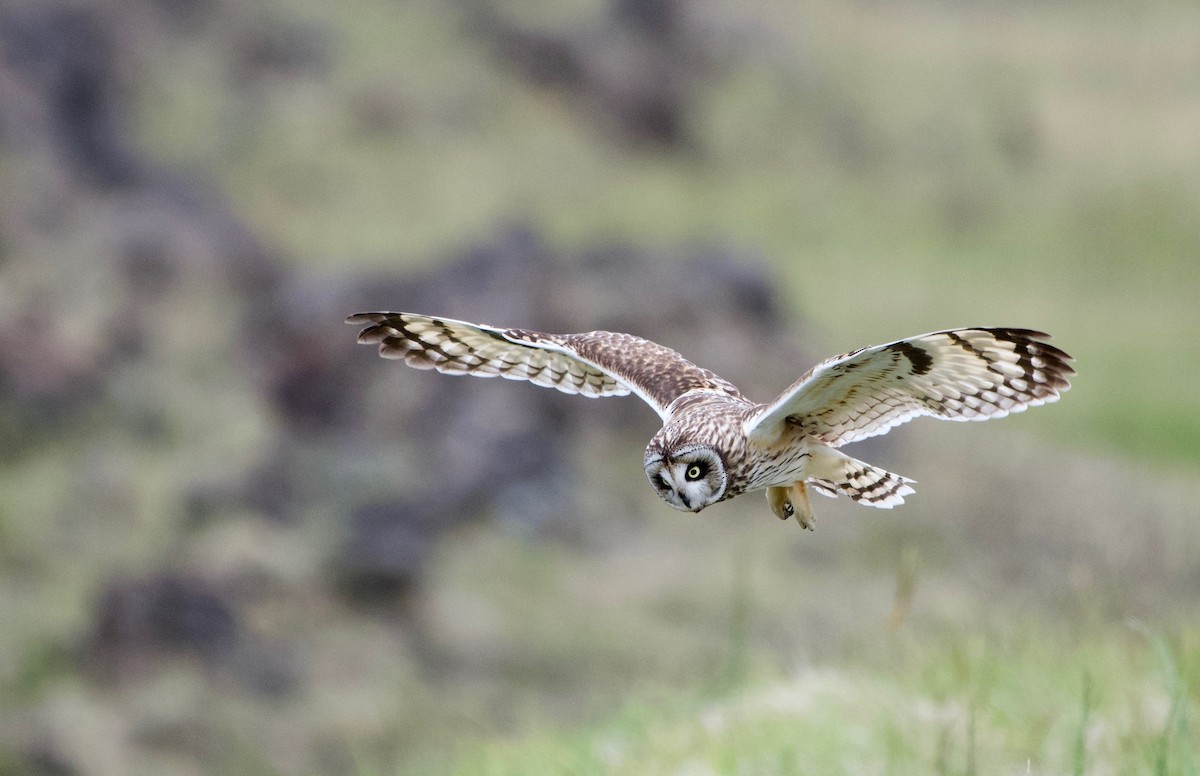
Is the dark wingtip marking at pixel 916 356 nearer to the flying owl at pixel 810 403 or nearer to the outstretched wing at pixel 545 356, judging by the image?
the flying owl at pixel 810 403

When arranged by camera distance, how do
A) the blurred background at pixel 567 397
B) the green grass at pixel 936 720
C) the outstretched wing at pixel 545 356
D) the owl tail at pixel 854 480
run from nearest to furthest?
the owl tail at pixel 854 480
the outstretched wing at pixel 545 356
the green grass at pixel 936 720
the blurred background at pixel 567 397

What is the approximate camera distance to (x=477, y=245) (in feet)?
46.1

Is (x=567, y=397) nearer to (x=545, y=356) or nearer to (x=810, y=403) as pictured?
(x=545, y=356)

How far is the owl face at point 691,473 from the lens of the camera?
1893 millimetres

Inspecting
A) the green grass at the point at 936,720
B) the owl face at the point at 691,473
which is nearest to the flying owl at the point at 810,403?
the owl face at the point at 691,473

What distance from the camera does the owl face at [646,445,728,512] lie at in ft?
6.21

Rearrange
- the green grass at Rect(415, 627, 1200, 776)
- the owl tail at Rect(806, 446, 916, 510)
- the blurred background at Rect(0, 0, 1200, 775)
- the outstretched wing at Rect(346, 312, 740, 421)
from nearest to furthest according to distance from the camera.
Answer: the owl tail at Rect(806, 446, 916, 510) → the outstretched wing at Rect(346, 312, 740, 421) → the green grass at Rect(415, 627, 1200, 776) → the blurred background at Rect(0, 0, 1200, 775)

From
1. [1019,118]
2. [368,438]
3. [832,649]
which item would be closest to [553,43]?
[1019,118]

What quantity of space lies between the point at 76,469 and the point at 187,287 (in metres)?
4.00

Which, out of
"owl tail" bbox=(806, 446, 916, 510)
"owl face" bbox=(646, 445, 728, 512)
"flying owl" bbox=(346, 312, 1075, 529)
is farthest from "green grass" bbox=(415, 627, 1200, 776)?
"owl face" bbox=(646, 445, 728, 512)

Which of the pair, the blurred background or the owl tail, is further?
the blurred background

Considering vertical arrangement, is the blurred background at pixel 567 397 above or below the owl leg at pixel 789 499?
above

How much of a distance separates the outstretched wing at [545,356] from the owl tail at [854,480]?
0.22 m

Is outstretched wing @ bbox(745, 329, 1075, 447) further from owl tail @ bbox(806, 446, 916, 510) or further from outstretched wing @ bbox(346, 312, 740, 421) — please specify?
outstretched wing @ bbox(346, 312, 740, 421)
